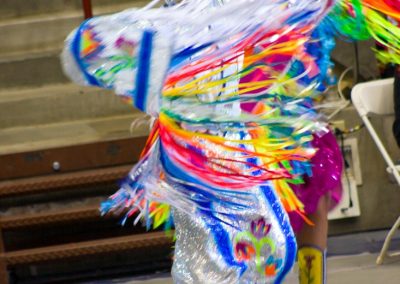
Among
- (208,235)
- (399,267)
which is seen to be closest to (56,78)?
(399,267)

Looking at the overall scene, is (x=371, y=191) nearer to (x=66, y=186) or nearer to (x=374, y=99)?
(x=374, y=99)

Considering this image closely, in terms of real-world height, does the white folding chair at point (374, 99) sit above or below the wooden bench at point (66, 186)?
above

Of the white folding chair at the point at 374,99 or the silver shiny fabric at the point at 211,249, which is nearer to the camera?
the silver shiny fabric at the point at 211,249

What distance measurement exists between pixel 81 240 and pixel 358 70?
1632 mm

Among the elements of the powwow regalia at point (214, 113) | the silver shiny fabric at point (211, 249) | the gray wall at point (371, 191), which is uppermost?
the powwow regalia at point (214, 113)

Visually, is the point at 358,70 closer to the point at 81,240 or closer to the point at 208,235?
the point at 81,240

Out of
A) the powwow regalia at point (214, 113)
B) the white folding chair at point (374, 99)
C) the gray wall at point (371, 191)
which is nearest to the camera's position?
the powwow regalia at point (214, 113)

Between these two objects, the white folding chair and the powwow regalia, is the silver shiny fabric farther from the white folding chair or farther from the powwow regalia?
the white folding chair

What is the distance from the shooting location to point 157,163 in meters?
1.97

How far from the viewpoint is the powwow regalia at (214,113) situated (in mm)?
1875

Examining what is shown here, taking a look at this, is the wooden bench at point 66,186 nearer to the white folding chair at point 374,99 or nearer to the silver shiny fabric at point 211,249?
the white folding chair at point 374,99

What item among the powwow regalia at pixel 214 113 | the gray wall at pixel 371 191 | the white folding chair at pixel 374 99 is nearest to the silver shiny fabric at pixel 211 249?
the powwow regalia at pixel 214 113

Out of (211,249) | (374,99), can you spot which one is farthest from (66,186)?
(211,249)

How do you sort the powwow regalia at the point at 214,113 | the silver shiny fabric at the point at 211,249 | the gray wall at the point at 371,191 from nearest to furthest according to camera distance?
the powwow regalia at the point at 214,113
the silver shiny fabric at the point at 211,249
the gray wall at the point at 371,191
